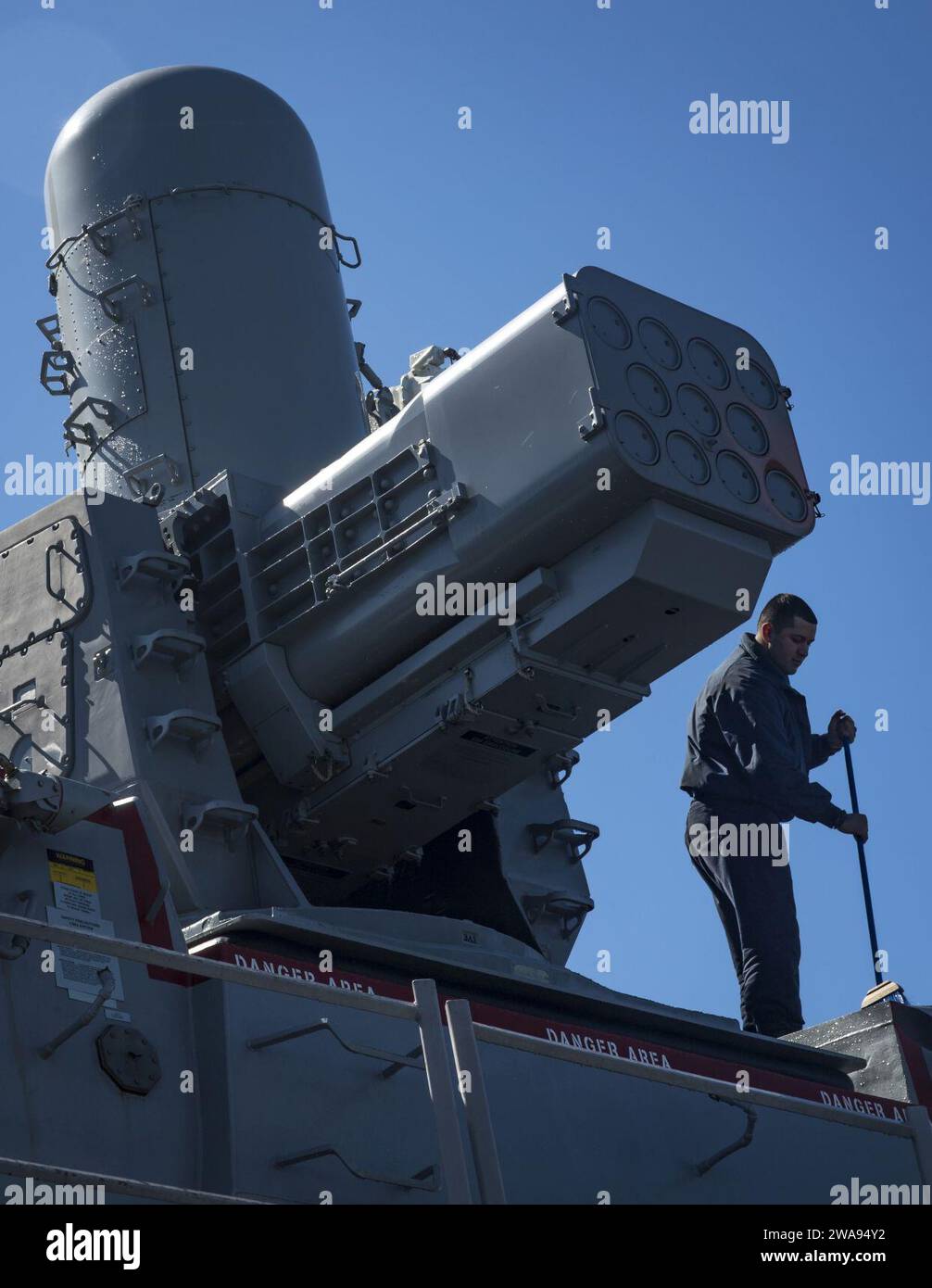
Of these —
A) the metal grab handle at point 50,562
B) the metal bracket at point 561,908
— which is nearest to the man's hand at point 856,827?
the metal bracket at point 561,908

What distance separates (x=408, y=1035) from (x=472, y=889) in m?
2.79

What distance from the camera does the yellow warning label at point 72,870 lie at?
6.03 metres

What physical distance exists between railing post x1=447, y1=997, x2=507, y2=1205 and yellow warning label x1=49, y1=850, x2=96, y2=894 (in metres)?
1.55

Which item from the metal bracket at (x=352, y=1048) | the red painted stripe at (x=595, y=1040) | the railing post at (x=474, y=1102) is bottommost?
the railing post at (x=474, y=1102)

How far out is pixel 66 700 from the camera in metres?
7.99

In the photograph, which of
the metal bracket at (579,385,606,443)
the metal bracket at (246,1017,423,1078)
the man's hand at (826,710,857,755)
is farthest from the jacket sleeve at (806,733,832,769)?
the metal bracket at (246,1017,423,1078)

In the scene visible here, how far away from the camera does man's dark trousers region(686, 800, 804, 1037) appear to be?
838 cm

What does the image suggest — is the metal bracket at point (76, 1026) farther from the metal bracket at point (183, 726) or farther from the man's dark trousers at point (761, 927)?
the man's dark trousers at point (761, 927)

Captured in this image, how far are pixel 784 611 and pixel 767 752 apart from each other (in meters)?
0.60

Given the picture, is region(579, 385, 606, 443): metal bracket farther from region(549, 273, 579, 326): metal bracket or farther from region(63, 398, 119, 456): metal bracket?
region(63, 398, 119, 456): metal bracket

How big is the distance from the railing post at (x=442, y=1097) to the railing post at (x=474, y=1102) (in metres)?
0.04

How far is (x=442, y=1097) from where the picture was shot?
478cm
